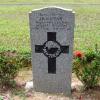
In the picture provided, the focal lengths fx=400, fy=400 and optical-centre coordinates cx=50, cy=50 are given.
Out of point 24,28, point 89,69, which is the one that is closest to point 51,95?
point 89,69

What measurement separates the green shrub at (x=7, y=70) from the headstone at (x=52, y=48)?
37cm

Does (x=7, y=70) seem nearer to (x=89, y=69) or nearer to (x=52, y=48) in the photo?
(x=52, y=48)

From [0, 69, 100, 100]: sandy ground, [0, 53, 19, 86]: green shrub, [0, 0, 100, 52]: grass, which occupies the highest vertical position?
[0, 53, 19, 86]: green shrub

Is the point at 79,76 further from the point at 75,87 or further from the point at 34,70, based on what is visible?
the point at 34,70

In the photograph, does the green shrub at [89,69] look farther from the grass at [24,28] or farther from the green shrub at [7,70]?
the grass at [24,28]

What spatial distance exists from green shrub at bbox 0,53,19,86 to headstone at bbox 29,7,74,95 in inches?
14.5

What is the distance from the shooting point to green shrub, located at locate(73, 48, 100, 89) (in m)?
6.43

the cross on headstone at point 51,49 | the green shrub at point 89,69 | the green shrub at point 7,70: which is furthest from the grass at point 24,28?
the green shrub at point 89,69

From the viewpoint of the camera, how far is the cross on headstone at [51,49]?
248 inches

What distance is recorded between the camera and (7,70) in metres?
6.62

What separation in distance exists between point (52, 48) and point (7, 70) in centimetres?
87

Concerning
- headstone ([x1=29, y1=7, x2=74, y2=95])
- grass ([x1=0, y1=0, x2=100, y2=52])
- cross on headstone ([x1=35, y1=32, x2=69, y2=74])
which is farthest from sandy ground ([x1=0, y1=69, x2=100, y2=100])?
grass ([x1=0, y1=0, x2=100, y2=52])

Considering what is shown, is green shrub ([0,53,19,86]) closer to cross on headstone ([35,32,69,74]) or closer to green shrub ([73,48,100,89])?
cross on headstone ([35,32,69,74])

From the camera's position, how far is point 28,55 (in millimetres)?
8141
